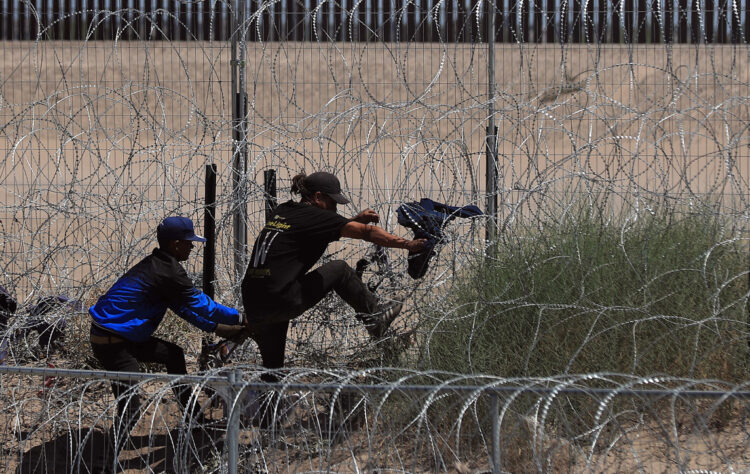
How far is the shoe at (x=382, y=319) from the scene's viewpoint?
5.77 metres

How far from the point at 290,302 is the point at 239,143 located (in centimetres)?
137

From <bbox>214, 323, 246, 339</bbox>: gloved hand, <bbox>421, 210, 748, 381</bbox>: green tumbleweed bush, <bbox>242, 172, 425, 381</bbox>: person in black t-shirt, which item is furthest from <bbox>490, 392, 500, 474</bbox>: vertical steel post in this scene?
<bbox>214, 323, 246, 339</bbox>: gloved hand

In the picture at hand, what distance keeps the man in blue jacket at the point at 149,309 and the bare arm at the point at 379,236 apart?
2.34 ft

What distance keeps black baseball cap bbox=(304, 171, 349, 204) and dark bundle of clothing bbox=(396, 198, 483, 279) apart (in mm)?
343

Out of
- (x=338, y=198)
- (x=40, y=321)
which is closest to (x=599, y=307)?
(x=338, y=198)

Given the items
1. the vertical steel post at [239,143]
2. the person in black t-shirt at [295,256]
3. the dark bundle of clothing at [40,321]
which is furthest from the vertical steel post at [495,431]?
the dark bundle of clothing at [40,321]

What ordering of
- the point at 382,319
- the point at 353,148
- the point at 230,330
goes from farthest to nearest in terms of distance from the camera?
the point at 353,148 → the point at 382,319 → the point at 230,330

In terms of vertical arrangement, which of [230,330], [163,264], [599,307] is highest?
[163,264]

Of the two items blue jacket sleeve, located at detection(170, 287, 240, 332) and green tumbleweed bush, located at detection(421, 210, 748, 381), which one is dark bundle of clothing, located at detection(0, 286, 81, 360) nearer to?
blue jacket sleeve, located at detection(170, 287, 240, 332)

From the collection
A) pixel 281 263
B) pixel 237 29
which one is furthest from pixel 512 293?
pixel 237 29

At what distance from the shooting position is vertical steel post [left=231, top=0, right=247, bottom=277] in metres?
6.42

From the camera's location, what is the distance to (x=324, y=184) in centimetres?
551

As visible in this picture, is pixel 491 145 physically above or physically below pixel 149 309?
above

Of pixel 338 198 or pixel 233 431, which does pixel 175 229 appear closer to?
pixel 338 198
